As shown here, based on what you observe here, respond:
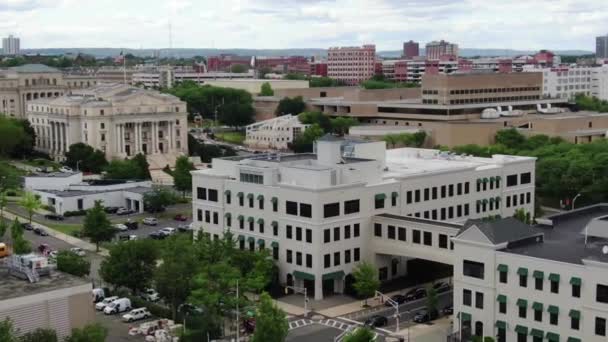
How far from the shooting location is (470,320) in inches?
1777

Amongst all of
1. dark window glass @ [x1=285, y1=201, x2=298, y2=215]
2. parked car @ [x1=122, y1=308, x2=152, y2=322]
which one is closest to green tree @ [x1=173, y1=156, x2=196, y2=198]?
dark window glass @ [x1=285, y1=201, x2=298, y2=215]

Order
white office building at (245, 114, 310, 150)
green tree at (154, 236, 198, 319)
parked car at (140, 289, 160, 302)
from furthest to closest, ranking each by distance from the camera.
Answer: white office building at (245, 114, 310, 150)
parked car at (140, 289, 160, 302)
green tree at (154, 236, 198, 319)

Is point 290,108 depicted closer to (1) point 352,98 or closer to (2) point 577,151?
(1) point 352,98

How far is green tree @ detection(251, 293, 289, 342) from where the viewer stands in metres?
→ 39.0

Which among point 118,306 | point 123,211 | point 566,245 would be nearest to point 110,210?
point 123,211

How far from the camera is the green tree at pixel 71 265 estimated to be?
52656 millimetres

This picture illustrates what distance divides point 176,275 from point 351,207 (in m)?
13.3

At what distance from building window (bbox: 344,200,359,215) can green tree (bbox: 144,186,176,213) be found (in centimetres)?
3052

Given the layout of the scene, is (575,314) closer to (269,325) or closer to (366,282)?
→ (366,282)

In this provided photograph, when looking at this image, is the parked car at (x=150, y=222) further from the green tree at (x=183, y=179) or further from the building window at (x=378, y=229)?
the building window at (x=378, y=229)

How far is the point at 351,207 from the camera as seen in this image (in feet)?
183

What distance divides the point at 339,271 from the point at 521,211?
17751mm

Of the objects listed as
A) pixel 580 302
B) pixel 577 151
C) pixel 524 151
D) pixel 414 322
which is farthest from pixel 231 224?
pixel 524 151

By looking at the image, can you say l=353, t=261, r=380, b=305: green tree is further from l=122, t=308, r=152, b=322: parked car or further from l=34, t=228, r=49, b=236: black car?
l=34, t=228, r=49, b=236: black car
